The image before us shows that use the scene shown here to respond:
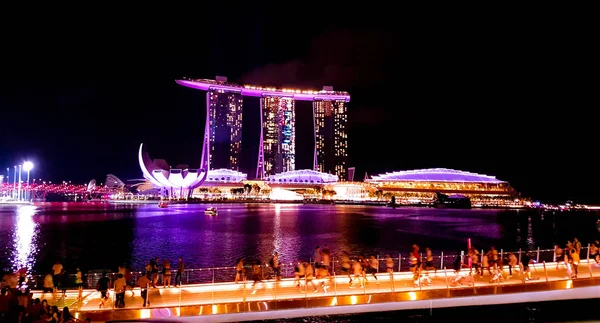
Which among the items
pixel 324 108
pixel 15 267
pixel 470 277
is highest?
pixel 324 108

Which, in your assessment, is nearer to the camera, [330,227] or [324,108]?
[330,227]

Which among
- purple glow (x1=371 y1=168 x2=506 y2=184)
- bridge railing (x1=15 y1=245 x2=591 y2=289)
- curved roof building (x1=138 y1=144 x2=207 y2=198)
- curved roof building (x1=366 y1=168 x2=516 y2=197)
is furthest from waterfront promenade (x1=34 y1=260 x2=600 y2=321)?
purple glow (x1=371 y1=168 x2=506 y2=184)

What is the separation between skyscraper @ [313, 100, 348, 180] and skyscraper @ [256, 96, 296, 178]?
11163mm

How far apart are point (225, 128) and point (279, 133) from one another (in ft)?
70.1

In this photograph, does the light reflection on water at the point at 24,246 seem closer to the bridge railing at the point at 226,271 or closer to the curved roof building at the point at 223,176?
the bridge railing at the point at 226,271

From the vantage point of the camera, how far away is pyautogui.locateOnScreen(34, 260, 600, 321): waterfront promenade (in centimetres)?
1252

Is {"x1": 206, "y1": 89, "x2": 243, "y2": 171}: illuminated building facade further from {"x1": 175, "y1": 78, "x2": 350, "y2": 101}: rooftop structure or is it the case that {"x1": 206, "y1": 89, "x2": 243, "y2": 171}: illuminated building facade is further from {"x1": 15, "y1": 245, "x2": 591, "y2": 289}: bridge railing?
{"x1": 15, "y1": 245, "x2": 591, "y2": 289}: bridge railing

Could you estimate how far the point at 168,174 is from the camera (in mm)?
118938

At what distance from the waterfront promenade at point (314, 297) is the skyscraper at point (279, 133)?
548 feet

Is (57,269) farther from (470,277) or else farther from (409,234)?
(409,234)

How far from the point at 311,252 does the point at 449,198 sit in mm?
100995

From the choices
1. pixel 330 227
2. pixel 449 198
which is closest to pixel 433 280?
pixel 330 227

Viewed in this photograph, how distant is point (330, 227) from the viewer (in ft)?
156

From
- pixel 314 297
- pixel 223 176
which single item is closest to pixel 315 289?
pixel 314 297
